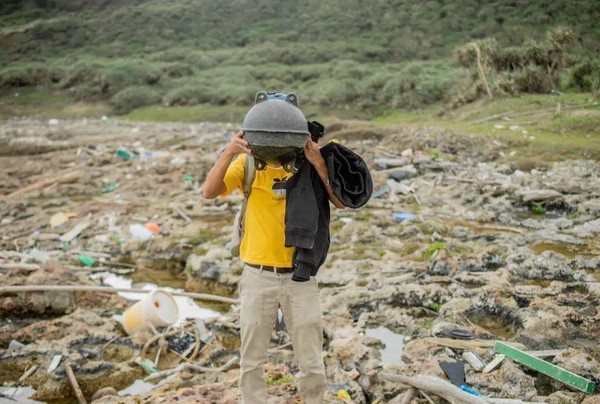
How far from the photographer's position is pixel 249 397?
3.07 metres

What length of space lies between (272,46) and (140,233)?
125 feet

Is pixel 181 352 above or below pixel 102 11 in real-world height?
below

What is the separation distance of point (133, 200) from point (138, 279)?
4006mm

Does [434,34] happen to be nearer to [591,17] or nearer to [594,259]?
[591,17]

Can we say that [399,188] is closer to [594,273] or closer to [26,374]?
[594,273]

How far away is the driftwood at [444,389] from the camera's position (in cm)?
316

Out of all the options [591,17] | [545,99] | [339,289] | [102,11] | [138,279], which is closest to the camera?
[339,289]

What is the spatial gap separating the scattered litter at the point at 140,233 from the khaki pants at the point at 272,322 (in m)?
6.02

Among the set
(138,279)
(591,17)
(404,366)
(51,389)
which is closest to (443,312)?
(404,366)

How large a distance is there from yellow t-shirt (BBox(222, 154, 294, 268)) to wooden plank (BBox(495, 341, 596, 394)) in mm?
1996

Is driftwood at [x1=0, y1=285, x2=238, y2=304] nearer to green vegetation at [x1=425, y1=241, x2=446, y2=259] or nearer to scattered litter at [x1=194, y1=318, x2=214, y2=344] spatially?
scattered litter at [x1=194, y1=318, x2=214, y2=344]

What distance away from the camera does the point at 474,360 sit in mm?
3984

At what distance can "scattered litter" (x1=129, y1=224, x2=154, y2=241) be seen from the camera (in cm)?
871

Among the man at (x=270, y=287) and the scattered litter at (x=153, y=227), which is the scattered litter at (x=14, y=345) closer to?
the man at (x=270, y=287)
